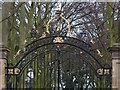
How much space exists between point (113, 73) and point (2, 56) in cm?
286

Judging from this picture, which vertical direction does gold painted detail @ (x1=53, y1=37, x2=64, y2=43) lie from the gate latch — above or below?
above

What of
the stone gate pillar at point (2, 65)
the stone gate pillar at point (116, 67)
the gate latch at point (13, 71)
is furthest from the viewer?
the gate latch at point (13, 71)

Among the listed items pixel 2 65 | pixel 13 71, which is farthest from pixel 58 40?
pixel 2 65

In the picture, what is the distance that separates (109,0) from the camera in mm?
14586

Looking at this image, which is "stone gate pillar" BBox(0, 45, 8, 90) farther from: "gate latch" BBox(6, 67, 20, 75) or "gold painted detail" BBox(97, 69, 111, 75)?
"gold painted detail" BBox(97, 69, 111, 75)

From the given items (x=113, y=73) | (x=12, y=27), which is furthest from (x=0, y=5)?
(x=113, y=73)

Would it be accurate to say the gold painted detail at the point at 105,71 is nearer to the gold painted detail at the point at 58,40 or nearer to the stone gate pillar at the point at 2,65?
the gold painted detail at the point at 58,40

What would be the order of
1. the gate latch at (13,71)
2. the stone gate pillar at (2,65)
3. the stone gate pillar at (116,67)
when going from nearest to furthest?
the stone gate pillar at (116,67) < the stone gate pillar at (2,65) < the gate latch at (13,71)

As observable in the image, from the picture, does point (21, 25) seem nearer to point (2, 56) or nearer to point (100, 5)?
point (100, 5)

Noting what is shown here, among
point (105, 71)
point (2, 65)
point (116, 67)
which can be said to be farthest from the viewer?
point (105, 71)

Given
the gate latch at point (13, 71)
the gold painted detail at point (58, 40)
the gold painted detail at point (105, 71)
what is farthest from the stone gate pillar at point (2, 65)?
the gold painted detail at point (105, 71)

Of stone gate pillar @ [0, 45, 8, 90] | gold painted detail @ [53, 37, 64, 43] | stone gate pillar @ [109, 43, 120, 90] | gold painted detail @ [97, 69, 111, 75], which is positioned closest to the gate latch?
stone gate pillar @ [0, 45, 8, 90]

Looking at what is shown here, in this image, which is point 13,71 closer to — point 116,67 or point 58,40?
point 58,40

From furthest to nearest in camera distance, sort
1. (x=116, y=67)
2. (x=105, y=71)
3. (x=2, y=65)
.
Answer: (x=105, y=71) < (x=2, y=65) < (x=116, y=67)
